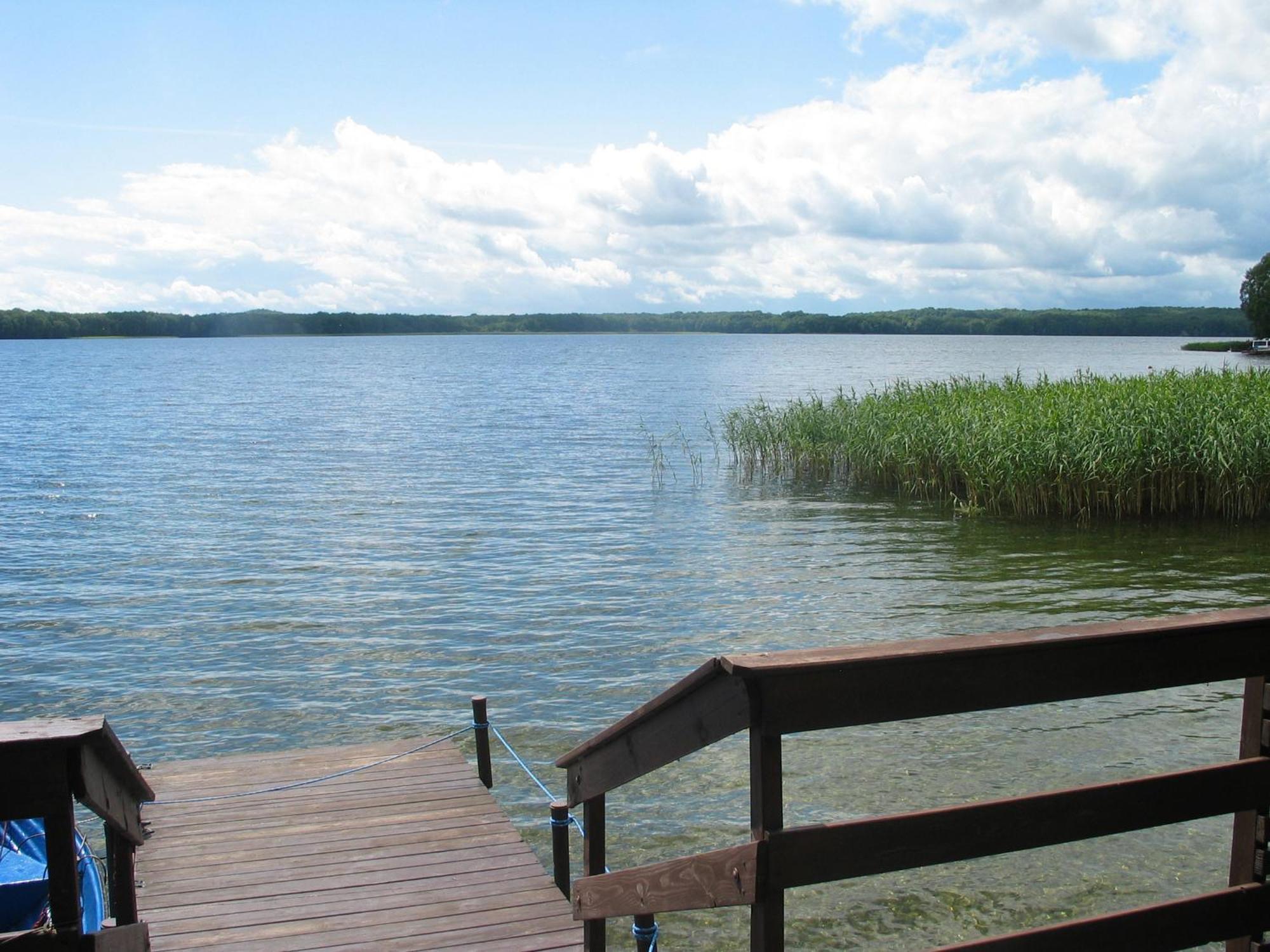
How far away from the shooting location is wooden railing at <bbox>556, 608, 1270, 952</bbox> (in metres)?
2.56

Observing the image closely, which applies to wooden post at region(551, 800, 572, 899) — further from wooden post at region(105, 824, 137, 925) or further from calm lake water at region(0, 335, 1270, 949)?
wooden post at region(105, 824, 137, 925)

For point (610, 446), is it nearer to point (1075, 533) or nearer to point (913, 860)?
point (1075, 533)

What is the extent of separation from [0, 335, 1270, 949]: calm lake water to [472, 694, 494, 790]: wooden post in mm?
648

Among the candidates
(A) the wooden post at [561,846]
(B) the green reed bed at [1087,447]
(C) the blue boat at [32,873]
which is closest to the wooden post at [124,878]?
(C) the blue boat at [32,873]

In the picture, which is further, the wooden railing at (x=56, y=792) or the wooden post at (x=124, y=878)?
the wooden post at (x=124, y=878)

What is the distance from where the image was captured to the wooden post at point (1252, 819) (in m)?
3.18

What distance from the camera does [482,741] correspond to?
7.83 m

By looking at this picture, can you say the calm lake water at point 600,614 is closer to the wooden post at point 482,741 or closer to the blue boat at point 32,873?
the wooden post at point 482,741

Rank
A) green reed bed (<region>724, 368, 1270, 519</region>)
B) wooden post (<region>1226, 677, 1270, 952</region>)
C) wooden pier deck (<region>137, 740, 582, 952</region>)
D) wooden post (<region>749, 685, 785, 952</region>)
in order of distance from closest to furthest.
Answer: wooden post (<region>749, 685, 785, 952</region>) → wooden post (<region>1226, 677, 1270, 952</region>) → wooden pier deck (<region>137, 740, 582, 952</region>) → green reed bed (<region>724, 368, 1270, 519</region>)

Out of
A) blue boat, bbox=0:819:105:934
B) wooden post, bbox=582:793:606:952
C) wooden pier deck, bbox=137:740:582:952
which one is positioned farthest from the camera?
wooden pier deck, bbox=137:740:582:952

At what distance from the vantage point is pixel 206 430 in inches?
1727

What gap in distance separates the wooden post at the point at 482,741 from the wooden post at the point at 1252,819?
5339mm

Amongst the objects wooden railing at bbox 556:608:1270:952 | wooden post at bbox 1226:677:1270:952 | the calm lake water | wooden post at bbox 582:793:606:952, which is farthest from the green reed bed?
wooden railing at bbox 556:608:1270:952

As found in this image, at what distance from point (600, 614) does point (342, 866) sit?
28.7 feet
